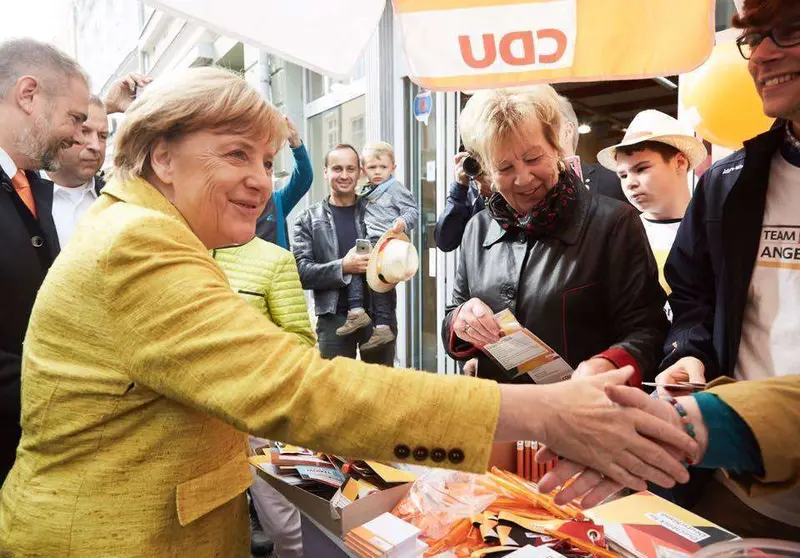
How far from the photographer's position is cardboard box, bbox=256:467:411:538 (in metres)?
1.23

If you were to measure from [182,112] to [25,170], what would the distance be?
122 centimetres

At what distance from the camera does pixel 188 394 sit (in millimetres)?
873

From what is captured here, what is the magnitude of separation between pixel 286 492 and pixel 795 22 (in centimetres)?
165

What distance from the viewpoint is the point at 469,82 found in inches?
73.9

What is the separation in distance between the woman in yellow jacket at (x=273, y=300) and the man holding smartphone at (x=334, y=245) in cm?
141

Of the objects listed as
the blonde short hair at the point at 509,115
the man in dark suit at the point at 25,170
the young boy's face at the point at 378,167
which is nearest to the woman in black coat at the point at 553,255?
the blonde short hair at the point at 509,115

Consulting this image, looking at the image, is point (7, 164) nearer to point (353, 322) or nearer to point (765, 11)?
point (765, 11)

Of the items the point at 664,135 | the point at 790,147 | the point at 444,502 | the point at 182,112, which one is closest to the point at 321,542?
the point at 444,502

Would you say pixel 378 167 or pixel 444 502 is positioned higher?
pixel 378 167

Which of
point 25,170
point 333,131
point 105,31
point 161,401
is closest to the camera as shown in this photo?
point 161,401

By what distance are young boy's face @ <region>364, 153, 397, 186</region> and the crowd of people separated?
2.31 meters

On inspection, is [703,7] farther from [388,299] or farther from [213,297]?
[388,299]

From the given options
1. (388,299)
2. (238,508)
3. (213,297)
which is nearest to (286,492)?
(238,508)

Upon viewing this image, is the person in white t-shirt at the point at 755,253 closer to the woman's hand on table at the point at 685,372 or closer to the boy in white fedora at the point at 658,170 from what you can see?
the woman's hand on table at the point at 685,372
